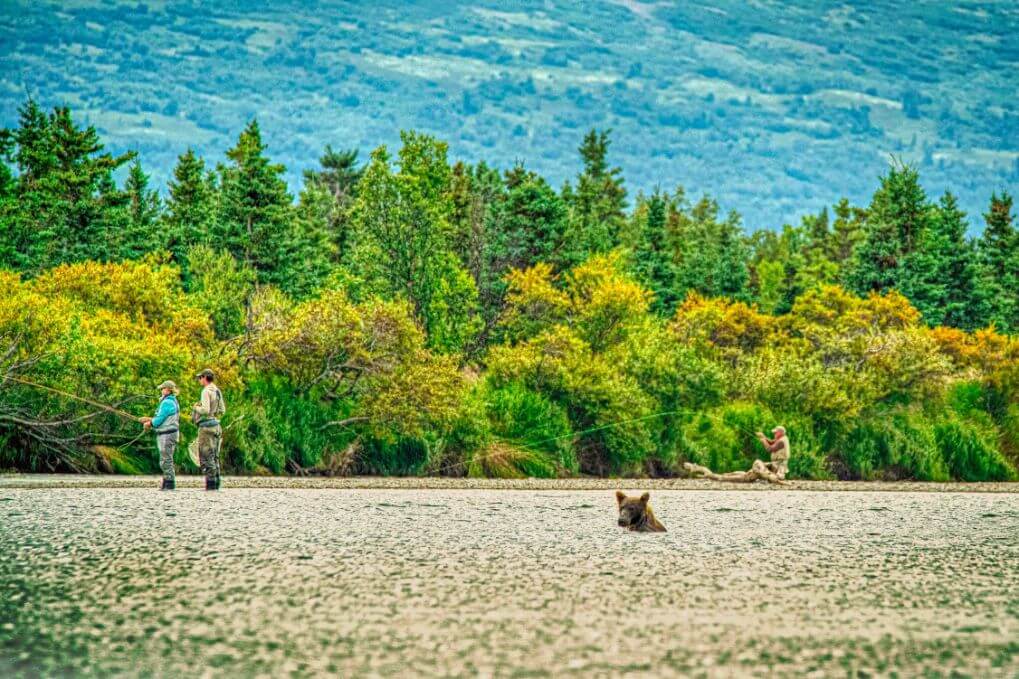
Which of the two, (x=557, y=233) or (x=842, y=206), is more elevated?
(x=842, y=206)

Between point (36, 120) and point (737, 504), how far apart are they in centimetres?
4926

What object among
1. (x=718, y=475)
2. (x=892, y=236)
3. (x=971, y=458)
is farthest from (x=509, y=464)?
(x=892, y=236)

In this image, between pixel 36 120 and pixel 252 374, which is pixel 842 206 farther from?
pixel 252 374

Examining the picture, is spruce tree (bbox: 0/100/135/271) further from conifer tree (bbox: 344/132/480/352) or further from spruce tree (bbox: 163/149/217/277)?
conifer tree (bbox: 344/132/480/352)

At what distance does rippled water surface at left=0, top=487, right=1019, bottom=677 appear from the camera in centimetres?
953

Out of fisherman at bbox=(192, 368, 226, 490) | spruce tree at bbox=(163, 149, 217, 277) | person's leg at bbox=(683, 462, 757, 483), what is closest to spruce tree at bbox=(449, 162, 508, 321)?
spruce tree at bbox=(163, 149, 217, 277)

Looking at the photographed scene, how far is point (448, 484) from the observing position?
26469 mm

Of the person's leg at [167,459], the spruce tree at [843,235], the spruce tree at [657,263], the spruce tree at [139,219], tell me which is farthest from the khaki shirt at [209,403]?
the spruce tree at [843,235]

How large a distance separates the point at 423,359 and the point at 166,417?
969 cm

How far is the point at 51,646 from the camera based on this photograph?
9586mm

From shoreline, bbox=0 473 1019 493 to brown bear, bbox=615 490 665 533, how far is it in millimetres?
7696

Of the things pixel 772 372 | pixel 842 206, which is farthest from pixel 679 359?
pixel 842 206

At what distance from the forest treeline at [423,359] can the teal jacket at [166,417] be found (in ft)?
16.1

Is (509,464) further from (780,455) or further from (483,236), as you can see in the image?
(483,236)
